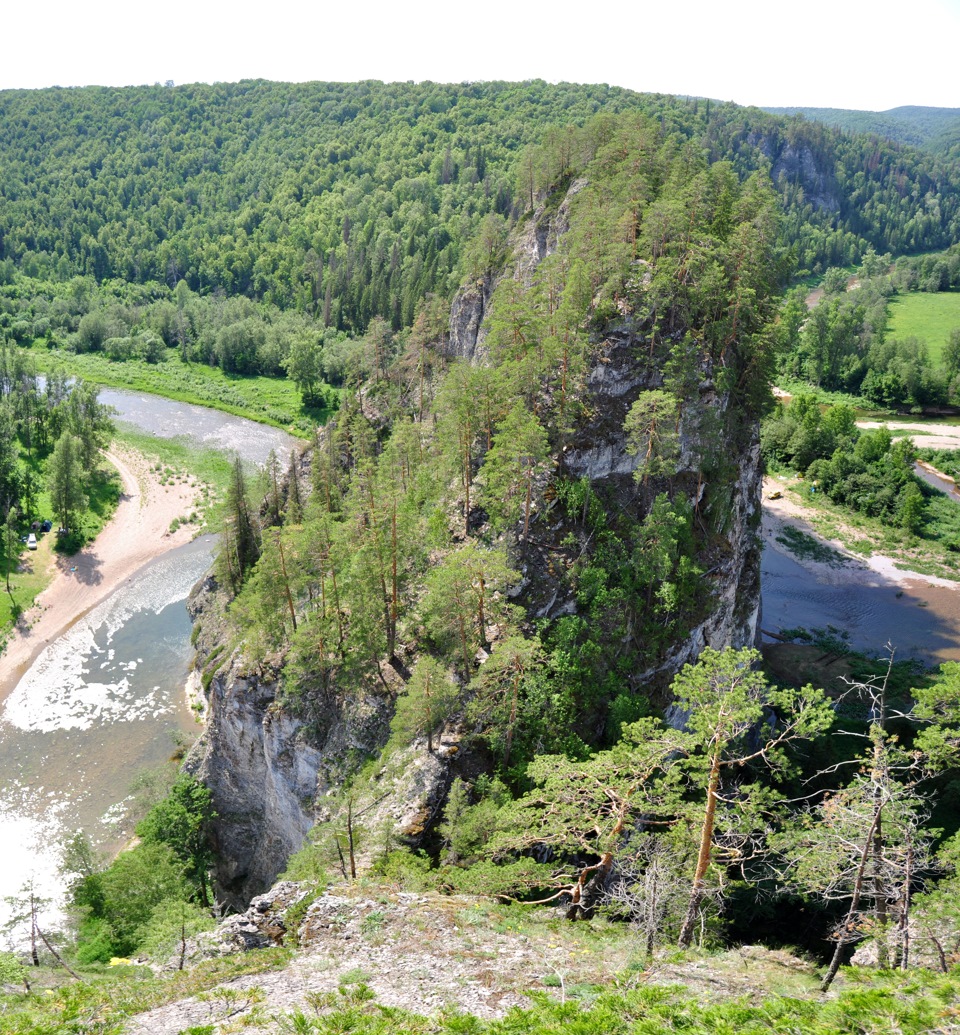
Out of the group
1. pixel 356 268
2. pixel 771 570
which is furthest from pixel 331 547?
pixel 356 268

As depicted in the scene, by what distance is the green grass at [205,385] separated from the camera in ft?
412

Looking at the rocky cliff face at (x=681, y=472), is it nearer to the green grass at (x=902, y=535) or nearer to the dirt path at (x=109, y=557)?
the green grass at (x=902, y=535)

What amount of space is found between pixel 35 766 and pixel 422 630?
3592 cm

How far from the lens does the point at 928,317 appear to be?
175 metres

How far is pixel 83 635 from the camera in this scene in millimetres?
69250

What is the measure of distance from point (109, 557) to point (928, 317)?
18688cm

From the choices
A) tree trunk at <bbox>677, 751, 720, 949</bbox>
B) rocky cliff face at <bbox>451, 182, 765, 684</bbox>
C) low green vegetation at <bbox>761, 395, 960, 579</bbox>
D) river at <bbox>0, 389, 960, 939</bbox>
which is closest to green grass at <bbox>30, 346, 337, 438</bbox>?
river at <bbox>0, 389, 960, 939</bbox>

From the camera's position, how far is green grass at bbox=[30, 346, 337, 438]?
125438mm

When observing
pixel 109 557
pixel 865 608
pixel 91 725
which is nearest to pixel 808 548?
pixel 865 608

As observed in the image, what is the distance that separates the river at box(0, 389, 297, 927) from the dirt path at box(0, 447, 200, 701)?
1.39 metres

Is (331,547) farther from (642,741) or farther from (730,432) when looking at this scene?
(730,432)

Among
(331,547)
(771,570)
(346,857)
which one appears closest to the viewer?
(346,857)

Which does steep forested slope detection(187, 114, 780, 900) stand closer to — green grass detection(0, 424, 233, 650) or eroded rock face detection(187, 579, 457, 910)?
eroded rock face detection(187, 579, 457, 910)

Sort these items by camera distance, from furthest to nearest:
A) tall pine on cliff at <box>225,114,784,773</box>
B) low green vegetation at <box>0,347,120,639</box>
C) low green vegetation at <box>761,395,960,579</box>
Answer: low green vegetation at <box>761,395,960,579</box>
low green vegetation at <box>0,347,120,639</box>
tall pine on cliff at <box>225,114,784,773</box>
